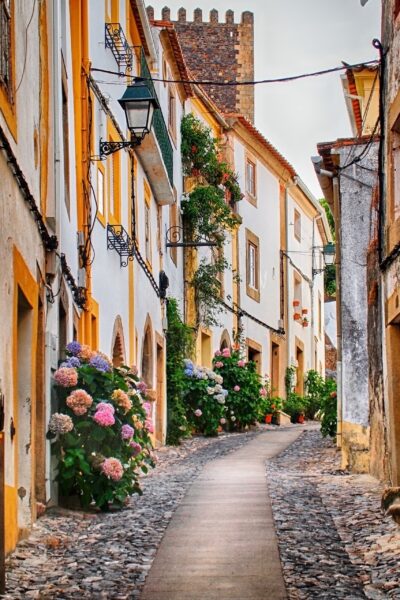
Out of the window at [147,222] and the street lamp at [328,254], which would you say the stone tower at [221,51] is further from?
the window at [147,222]

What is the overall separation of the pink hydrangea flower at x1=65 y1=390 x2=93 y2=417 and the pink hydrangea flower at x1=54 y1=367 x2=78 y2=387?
22cm

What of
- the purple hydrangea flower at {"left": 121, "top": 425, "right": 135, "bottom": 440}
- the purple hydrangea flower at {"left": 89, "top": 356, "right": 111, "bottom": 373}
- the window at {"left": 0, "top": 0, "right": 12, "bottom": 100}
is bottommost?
the purple hydrangea flower at {"left": 121, "top": 425, "right": 135, "bottom": 440}

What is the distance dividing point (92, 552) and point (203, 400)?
52.2 feet

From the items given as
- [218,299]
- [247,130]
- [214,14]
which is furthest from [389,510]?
[214,14]

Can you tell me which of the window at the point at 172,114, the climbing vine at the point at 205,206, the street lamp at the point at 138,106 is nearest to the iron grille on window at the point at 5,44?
the street lamp at the point at 138,106

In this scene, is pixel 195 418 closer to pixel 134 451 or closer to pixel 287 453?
pixel 287 453

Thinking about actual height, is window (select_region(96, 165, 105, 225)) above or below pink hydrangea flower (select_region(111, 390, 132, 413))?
above

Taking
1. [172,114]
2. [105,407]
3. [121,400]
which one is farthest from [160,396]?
[105,407]

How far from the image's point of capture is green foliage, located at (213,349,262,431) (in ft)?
92.8

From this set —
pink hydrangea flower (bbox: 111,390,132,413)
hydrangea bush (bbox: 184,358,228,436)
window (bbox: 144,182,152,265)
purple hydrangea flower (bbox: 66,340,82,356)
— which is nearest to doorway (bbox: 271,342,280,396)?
hydrangea bush (bbox: 184,358,228,436)

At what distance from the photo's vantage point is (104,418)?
12.1 meters

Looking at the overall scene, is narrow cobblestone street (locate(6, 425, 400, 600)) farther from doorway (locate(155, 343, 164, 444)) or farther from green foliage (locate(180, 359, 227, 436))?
green foliage (locate(180, 359, 227, 436))

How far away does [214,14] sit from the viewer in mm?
39406

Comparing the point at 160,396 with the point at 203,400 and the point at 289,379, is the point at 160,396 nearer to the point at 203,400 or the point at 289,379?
the point at 203,400
